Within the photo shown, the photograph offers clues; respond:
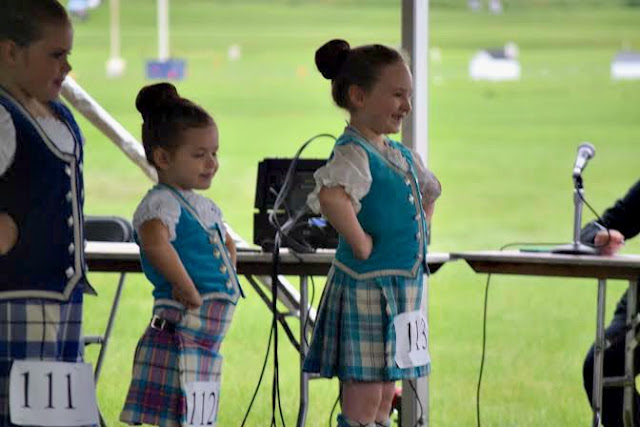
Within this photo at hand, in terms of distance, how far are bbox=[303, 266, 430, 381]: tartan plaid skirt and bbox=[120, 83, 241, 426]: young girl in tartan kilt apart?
27 cm

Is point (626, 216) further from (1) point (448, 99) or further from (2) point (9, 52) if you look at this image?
(1) point (448, 99)

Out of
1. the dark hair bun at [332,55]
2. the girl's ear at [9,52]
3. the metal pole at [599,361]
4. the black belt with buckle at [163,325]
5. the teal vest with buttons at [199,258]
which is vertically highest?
the dark hair bun at [332,55]

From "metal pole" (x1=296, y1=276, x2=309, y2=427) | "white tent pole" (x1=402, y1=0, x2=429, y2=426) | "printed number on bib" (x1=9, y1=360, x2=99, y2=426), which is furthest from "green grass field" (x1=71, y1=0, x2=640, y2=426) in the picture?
"printed number on bib" (x1=9, y1=360, x2=99, y2=426)

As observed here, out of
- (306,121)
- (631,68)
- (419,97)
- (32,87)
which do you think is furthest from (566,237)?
(32,87)

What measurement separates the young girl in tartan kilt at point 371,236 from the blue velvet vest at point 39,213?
2.44 ft

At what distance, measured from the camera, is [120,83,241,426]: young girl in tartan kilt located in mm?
3317

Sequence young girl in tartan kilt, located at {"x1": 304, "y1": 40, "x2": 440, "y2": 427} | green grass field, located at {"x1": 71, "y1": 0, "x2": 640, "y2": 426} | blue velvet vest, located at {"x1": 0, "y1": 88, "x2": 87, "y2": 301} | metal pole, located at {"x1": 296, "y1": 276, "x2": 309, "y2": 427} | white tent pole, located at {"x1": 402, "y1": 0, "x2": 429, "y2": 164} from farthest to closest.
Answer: green grass field, located at {"x1": 71, "y1": 0, "x2": 640, "y2": 426}, white tent pole, located at {"x1": 402, "y1": 0, "x2": 429, "y2": 164}, metal pole, located at {"x1": 296, "y1": 276, "x2": 309, "y2": 427}, young girl in tartan kilt, located at {"x1": 304, "y1": 40, "x2": 440, "y2": 427}, blue velvet vest, located at {"x1": 0, "y1": 88, "x2": 87, "y2": 301}

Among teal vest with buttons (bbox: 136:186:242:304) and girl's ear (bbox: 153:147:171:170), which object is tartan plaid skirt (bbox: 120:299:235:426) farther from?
girl's ear (bbox: 153:147:171:170)

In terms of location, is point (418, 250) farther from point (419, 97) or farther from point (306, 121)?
point (306, 121)

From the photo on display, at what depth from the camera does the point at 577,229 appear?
4195 mm

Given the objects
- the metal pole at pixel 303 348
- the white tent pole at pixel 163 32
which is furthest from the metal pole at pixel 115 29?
the metal pole at pixel 303 348

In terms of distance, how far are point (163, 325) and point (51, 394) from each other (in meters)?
0.53

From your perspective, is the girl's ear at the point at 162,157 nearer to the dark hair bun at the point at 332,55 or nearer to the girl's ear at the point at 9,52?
the dark hair bun at the point at 332,55

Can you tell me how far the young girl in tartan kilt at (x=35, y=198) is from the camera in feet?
9.14
